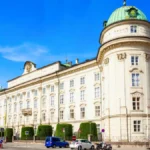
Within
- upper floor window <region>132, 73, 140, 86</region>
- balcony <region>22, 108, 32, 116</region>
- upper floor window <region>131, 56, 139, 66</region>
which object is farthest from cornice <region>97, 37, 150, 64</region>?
balcony <region>22, 108, 32, 116</region>

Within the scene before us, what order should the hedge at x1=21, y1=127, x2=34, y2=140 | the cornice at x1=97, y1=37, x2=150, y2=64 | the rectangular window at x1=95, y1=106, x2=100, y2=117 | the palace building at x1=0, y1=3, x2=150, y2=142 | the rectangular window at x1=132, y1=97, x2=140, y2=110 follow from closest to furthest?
the palace building at x1=0, y1=3, x2=150, y2=142 → the rectangular window at x1=132, y1=97, x2=140, y2=110 → the cornice at x1=97, y1=37, x2=150, y2=64 → the rectangular window at x1=95, y1=106, x2=100, y2=117 → the hedge at x1=21, y1=127, x2=34, y2=140

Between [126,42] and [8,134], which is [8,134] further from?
[126,42]

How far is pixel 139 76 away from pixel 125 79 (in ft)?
7.71

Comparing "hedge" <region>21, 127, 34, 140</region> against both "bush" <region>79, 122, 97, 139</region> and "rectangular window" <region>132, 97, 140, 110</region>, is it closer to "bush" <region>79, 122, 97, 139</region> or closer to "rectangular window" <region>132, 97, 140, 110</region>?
"bush" <region>79, 122, 97, 139</region>

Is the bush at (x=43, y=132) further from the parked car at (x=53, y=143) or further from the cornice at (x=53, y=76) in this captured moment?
the parked car at (x=53, y=143)

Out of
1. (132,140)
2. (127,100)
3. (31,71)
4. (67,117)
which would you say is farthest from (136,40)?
(31,71)

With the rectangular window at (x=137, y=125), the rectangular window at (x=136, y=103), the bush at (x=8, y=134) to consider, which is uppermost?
the rectangular window at (x=136, y=103)

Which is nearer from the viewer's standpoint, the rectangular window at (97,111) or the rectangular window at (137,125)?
the rectangular window at (137,125)

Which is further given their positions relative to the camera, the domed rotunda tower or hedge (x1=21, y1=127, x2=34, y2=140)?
hedge (x1=21, y1=127, x2=34, y2=140)

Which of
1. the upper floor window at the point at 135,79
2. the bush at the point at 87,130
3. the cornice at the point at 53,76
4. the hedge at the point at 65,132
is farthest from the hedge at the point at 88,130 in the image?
the cornice at the point at 53,76

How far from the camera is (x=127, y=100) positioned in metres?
49.5

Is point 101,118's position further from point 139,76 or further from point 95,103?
point 139,76

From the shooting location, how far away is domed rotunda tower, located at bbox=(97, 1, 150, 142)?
48531 mm

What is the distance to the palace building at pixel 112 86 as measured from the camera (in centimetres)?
4906
